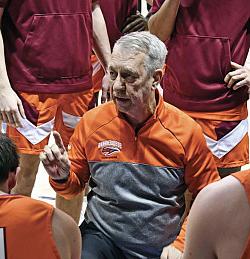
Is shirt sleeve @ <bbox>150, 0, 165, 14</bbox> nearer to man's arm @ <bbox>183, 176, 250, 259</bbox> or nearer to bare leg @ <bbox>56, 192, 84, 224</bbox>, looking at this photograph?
bare leg @ <bbox>56, 192, 84, 224</bbox>

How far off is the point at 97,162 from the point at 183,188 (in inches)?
12.5

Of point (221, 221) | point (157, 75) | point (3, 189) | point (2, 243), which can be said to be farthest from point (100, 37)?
point (221, 221)

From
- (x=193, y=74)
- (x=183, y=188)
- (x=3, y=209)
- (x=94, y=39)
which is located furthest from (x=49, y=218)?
(x=94, y=39)

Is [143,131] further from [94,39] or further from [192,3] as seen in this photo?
[94,39]

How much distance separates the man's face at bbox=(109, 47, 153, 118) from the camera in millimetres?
2504

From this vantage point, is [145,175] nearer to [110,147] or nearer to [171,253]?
[110,147]

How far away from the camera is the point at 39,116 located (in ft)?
10.2

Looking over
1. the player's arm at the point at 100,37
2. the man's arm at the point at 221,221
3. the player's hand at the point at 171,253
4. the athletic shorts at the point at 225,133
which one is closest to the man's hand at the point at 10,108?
the player's arm at the point at 100,37

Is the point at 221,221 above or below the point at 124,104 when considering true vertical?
above

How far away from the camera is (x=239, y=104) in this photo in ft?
10.0

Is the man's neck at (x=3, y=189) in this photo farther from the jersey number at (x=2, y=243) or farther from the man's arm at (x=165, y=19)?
the man's arm at (x=165, y=19)

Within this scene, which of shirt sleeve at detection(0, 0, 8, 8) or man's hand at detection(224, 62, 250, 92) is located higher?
shirt sleeve at detection(0, 0, 8, 8)

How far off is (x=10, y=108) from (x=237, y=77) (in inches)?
35.6

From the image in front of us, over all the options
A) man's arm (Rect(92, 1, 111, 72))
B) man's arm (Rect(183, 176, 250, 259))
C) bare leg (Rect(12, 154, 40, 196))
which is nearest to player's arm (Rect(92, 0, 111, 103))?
man's arm (Rect(92, 1, 111, 72))
